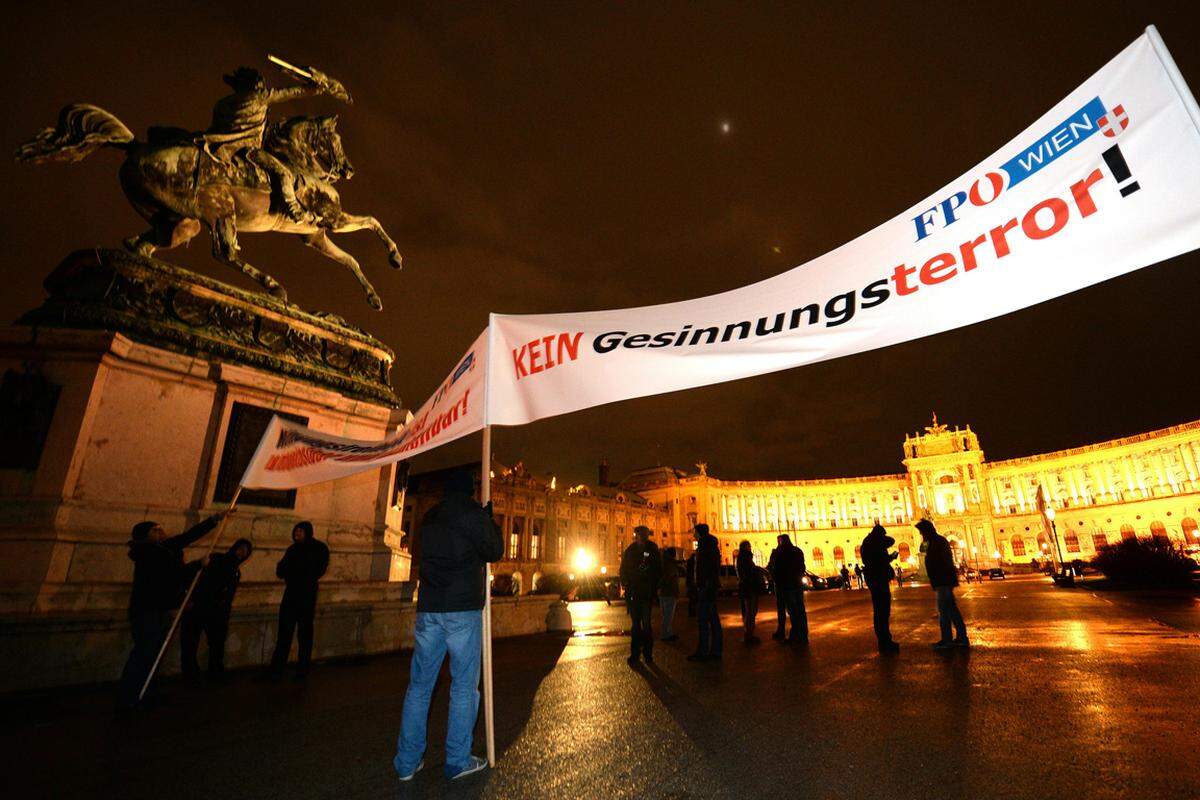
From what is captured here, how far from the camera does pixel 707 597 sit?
7.75m

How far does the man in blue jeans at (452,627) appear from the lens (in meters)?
3.23

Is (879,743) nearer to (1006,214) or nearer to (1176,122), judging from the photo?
(1006,214)

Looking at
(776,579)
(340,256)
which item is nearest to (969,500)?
(776,579)

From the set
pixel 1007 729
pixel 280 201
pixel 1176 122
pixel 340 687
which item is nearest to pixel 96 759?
pixel 340 687

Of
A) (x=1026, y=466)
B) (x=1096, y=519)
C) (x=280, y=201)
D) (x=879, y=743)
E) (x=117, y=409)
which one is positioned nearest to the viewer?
(x=879, y=743)

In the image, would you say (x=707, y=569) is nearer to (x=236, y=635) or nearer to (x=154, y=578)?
(x=236, y=635)

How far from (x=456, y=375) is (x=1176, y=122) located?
4159 mm

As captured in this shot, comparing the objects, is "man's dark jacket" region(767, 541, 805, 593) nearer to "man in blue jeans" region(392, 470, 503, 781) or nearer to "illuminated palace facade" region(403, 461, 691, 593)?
"man in blue jeans" region(392, 470, 503, 781)

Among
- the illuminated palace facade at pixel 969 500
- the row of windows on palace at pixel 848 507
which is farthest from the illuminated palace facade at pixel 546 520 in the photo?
the row of windows on palace at pixel 848 507

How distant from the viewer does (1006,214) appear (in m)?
2.46

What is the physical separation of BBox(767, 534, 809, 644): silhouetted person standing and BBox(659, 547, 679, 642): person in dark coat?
1.65 meters

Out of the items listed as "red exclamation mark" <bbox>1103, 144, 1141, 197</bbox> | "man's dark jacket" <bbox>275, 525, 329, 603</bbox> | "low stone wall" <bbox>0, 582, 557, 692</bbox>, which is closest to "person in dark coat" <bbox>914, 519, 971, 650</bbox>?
"red exclamation mark" <bbox>1103, 144, 1141, 197</bbox>

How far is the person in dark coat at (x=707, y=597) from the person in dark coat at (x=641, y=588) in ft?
2.06

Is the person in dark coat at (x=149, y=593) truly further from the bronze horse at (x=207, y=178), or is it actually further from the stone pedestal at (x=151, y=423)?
the bronze horse at (x=207, y=178)
